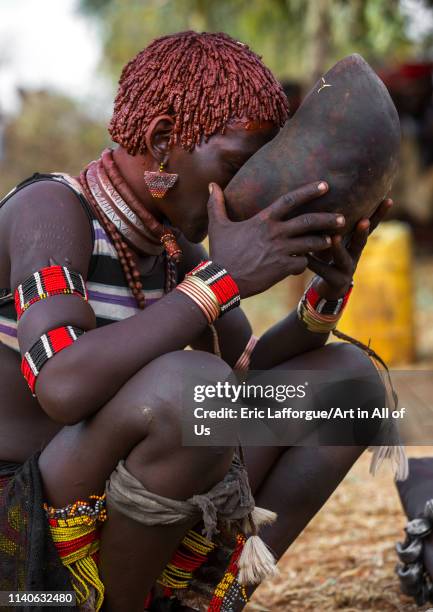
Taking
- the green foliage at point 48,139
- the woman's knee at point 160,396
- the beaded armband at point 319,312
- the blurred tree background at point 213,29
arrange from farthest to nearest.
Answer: the green foliage at point 48,139 < the blurred tree background at point 213,29 < the beaded armband at point 319,312 < the woman's knee at point 160,396

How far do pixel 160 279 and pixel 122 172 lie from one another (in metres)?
0.35

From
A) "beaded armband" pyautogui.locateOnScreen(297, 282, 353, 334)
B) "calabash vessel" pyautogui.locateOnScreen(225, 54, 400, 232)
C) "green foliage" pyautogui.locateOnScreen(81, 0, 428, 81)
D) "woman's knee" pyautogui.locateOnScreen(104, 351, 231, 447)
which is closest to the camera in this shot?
"woman's knee" pyautogui.locateOnScreen(104, 351, 231, 447)

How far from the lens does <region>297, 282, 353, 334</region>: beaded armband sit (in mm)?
2494

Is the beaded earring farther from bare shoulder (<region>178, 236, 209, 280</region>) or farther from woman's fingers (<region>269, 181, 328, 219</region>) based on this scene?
bare shoulder (<region>178, 236, 209, 280</region>)

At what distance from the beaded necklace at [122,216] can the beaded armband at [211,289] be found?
0.82 ft

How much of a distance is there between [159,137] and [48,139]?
13.4m

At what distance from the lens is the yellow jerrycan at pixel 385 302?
6.90 metres

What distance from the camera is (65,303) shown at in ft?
6.31

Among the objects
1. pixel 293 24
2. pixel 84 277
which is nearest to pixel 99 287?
pixel 84 277

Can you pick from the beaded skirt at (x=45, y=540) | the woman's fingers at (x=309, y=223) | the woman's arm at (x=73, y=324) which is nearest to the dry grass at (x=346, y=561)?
the beaded skirt at (x=45, y=540)

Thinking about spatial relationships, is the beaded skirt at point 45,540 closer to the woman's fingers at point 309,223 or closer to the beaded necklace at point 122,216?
the beaded necklace at point 122,216

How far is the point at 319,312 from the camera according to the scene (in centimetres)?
250

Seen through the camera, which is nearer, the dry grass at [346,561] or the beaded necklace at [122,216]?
the beaded necklace at [122,216]

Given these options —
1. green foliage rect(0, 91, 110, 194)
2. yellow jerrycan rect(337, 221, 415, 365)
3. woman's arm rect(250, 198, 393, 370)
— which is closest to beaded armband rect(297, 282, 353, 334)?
woman's arm rect(250, 198, 393, 370)
